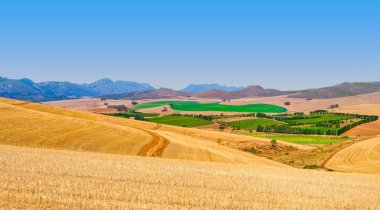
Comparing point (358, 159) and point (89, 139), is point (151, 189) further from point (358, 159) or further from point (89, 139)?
point (358, 159)

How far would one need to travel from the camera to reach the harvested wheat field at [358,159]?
2507 inches

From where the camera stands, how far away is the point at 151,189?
28.4m

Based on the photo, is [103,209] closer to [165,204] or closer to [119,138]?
[165,204]

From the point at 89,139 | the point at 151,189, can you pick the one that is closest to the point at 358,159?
the point at 89,139

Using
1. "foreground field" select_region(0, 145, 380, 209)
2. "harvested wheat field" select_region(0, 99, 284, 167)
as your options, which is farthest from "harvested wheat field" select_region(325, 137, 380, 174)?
"foreground field" select_region(0, 145, 380, 209)

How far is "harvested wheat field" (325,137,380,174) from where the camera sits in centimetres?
6369

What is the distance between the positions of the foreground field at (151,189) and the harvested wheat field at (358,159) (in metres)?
25.2

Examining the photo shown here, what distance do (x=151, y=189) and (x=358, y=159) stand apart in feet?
175

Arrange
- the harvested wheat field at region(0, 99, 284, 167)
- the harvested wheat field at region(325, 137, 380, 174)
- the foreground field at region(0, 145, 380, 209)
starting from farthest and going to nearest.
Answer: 1. the harvested wheat field at region(325, 137, 380, 174)
2. the harvested wheat field at region(0, 99, 284, 167)
3. the foreground field at region(0, 145, 380, 209)

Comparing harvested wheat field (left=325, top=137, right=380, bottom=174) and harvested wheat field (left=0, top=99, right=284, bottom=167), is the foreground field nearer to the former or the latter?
harvested wheat field (left=0, top=99, right=284, bottom=167)

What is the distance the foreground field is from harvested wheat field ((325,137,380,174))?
25.2 metres

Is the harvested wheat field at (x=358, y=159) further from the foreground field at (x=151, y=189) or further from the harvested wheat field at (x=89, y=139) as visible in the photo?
the foreground field at (x=151, y=189)

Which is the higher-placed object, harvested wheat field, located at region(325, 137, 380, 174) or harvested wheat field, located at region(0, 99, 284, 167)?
harvested wheat field, located at region(0, 99, 284, 167)

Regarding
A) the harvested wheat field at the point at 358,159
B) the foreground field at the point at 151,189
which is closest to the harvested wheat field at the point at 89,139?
the harvested wheat field at the point at 358,159
